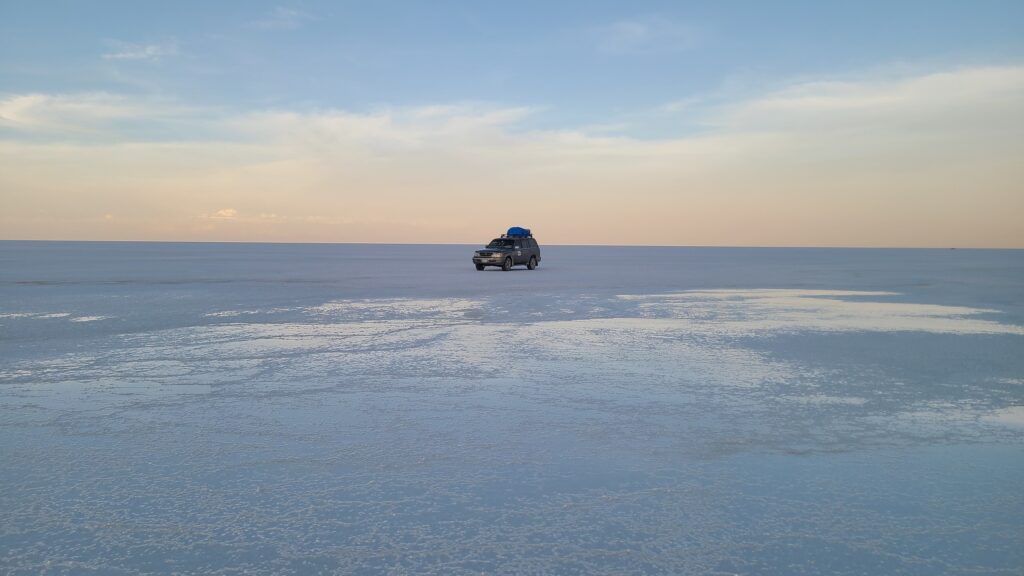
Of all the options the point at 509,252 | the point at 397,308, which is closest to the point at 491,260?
the point at 509,252

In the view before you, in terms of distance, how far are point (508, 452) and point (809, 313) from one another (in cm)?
1654

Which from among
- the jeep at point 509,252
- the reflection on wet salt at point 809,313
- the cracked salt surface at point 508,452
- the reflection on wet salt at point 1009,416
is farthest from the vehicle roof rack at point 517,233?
the reflection on wet salt at point 1009,416

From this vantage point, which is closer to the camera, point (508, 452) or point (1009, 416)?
point (508, 452)

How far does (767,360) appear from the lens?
12.5 metres

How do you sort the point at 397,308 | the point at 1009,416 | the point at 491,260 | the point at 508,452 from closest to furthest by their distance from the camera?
1. the point at 508,452
2. the point at 1009,416
3. the point at 397,308
4. the point at 491,260

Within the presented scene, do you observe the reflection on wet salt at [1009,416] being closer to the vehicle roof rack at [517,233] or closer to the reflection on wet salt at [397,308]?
the reflection on wet salt at [397,308]

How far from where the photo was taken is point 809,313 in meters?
20.9

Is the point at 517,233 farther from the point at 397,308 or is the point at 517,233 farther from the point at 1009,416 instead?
the point at 1009,416

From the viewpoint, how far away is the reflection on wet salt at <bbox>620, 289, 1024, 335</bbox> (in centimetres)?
1731

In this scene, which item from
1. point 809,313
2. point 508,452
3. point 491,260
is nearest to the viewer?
point 508,452

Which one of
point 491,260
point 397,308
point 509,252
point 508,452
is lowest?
point 508,452

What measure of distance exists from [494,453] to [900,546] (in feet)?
11.4

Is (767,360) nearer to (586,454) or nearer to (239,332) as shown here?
(586,454)

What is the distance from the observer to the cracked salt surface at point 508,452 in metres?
4.77
